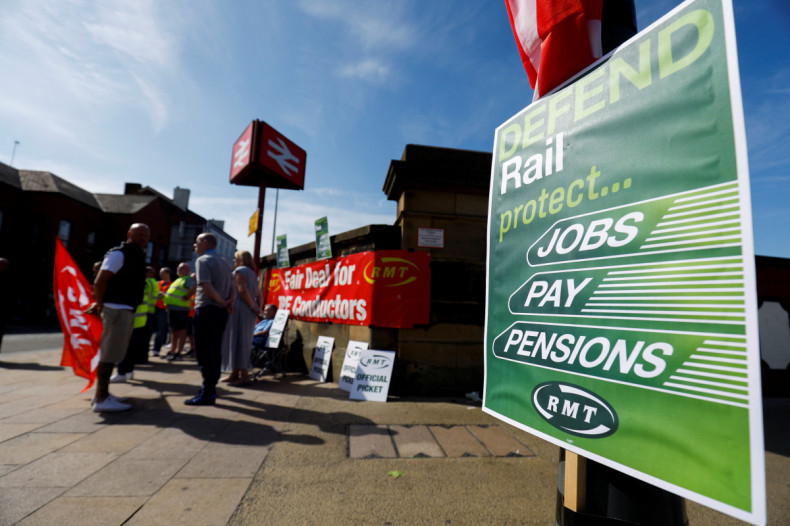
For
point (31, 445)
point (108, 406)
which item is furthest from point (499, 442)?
point (108, 406)

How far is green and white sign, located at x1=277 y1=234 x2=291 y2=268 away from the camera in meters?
8.18

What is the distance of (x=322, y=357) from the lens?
20.2 feet

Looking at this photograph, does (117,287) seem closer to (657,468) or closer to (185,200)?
(657,468)

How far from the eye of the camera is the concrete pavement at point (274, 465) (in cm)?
212

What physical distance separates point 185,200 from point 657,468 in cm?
4381

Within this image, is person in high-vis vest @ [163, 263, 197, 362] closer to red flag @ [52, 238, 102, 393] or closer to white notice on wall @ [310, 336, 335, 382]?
red flag @ [52, 238, 102, 393]

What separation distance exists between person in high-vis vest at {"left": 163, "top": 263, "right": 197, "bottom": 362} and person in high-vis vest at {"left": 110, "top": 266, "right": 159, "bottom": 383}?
359mm

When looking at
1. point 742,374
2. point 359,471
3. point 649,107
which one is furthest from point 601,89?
point 359,471

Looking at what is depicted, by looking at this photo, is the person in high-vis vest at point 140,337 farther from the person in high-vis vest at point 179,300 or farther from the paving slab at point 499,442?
the paving slab at point 499,442

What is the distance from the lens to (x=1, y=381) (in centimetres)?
512

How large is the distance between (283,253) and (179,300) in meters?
2.27

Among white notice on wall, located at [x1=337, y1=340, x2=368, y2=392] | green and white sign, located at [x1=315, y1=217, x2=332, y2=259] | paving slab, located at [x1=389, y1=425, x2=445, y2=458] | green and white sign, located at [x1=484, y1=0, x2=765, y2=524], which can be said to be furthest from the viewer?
green and white sign, located at [x1=315, y1=217, x2=332, y2=259]

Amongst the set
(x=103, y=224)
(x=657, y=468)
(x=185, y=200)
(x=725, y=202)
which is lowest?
(x=657, y=468)

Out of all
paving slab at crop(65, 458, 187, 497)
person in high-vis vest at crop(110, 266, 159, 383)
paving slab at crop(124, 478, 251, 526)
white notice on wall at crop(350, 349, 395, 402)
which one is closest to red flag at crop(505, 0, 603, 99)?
paving slab at crop(124, 478, 251, 526)
